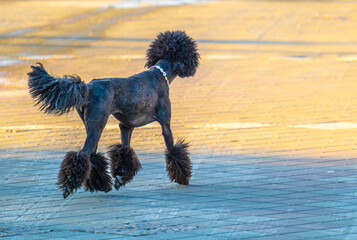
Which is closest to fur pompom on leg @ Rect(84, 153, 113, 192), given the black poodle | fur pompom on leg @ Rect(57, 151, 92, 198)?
the black poodle

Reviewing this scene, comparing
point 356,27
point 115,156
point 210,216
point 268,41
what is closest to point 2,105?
point 115,156

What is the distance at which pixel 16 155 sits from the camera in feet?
25.2

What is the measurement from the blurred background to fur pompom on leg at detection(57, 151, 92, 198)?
86.2 inches

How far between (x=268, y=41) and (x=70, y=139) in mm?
8686

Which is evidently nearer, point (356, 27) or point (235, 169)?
point (235, 169)

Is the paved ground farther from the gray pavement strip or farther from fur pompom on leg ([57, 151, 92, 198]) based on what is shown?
fur pompom on leg ([57, 151, 92, 198])

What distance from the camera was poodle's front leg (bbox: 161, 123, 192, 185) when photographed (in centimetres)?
650

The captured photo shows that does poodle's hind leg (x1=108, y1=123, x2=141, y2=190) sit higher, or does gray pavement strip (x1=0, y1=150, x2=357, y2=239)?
poodle's hind leg (x1=108, y1=123, x2=141, y2=190)

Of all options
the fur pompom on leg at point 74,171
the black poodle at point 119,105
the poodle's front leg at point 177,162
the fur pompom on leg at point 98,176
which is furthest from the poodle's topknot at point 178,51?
the fur pompom on leg at point 74,171

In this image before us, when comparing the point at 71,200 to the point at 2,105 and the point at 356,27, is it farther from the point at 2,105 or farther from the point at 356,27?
the point at 356,27

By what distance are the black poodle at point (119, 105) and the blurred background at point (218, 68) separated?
56.6 inches

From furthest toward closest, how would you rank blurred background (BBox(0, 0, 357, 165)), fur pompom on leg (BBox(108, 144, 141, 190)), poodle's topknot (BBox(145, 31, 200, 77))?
1. blurred background (BBox(0, 0, 357, 165))
2. poodle's topknot (BBox(145, 31, 200, 77))
3. fur pompom on leg (BBox(108, 144, 141, 190))

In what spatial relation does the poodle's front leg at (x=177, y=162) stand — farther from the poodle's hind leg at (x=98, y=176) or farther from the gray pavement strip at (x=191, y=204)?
the poodle's hind leg at (x=98, y=176)

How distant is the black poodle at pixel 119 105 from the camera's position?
5.58 meters
